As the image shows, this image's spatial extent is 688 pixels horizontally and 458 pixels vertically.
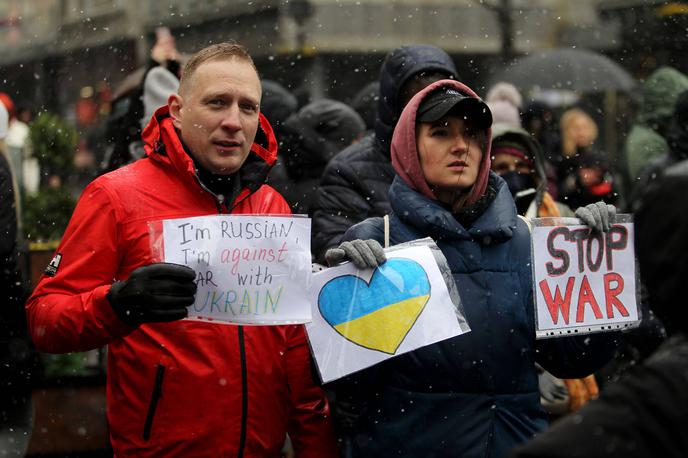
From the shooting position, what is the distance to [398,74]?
6.00 meters

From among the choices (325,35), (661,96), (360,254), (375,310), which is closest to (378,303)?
(375,310)

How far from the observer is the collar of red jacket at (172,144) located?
13.6 ft

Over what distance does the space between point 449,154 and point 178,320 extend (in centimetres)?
115

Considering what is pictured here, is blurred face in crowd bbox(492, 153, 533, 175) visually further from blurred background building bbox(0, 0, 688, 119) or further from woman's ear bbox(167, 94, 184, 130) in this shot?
blurred background building bbox(0, 0, 688, 119)

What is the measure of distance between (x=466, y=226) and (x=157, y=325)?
3.69ft

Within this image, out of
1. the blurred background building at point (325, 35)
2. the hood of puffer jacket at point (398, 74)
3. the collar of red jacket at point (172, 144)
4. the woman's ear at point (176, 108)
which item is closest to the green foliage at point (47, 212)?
the hood of puffer jacket at point (398, 74)

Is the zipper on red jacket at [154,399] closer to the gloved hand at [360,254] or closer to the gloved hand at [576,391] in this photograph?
the gloved hand at [360,254]

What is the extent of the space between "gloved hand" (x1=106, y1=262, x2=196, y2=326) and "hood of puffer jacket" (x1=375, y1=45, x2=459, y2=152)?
2441mm

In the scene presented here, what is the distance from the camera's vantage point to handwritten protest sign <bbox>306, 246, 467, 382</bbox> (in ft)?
13.0

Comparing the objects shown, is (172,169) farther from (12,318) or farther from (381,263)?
(12,318)

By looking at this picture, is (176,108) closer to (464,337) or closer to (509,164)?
(464,337)

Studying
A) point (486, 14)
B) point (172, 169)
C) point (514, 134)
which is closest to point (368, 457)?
point (172, 169)

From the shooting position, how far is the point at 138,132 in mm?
6988

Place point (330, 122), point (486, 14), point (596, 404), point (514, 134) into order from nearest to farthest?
1. point (596, 404)
2. point (514, 134)
3. point (330, 122)
4. point (486, 14)
